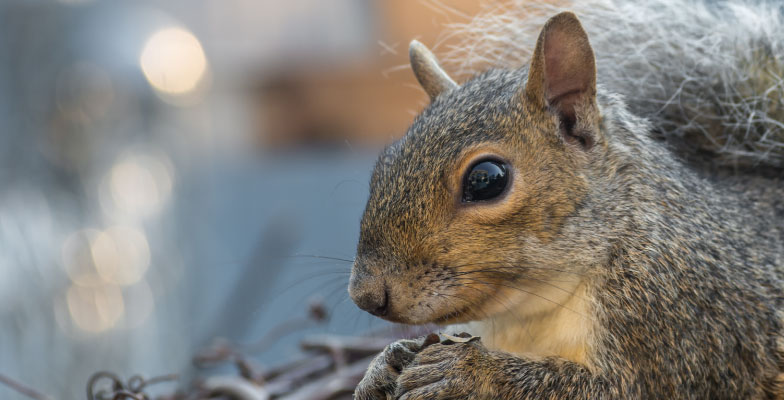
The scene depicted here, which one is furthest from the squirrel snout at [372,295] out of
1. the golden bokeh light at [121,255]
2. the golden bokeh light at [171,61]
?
the golden bokeh light at [171,61]

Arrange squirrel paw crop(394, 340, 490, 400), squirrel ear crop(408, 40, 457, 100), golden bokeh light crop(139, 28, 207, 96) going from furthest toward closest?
golden bokeh light crop(139, 28, 207, 96) → squirrel ear crop(408, 40, 457, 100) → squirrel paw crop(394, 340, 490, 400)

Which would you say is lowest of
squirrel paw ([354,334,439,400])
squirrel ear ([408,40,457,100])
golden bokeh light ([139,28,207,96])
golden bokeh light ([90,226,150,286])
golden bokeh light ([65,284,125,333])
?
golden bokeh light ([65,284,125,333])

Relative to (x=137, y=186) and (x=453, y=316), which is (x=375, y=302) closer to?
(x=453, y=316)

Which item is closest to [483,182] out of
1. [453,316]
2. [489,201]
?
[489,201]

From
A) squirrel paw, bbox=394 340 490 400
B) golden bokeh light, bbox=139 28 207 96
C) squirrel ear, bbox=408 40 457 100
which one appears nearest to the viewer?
squirrel paw, bbox=394 340 490 400

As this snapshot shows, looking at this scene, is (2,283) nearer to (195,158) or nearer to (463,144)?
(195,158)

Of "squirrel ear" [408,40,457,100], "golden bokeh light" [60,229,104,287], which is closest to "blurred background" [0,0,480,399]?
"golden bokeh light" [60,229,104,287]

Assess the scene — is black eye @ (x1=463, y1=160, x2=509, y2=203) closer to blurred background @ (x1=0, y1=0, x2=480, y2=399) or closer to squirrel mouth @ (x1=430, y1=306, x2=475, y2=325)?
squirrel mouth @ (x1=430, y1=306, x2=475, y2=325)
